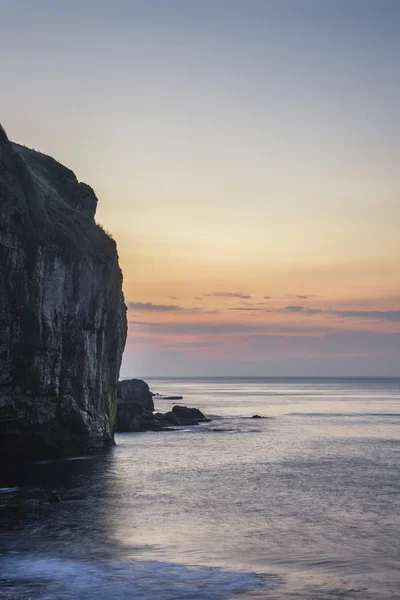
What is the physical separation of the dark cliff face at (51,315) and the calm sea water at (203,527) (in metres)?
3.41

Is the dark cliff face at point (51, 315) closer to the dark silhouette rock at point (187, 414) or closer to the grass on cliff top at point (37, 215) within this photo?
the grass on cliff top at point (37, 215)

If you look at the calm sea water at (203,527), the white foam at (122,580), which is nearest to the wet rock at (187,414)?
the calm sea water at (203,527)

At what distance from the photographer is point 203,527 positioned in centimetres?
3316

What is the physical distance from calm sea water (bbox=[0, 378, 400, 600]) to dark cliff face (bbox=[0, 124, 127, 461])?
3.41m

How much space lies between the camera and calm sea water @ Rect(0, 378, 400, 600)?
23656 mm

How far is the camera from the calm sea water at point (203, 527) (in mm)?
23656

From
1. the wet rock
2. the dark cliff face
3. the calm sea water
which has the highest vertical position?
the dark cliff face

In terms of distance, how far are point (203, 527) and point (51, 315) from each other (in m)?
24.0

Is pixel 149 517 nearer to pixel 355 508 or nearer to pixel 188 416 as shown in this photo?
pixel 355 508

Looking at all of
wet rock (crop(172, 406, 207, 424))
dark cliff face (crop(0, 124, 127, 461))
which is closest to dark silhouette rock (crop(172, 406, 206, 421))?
wet rock (crop(172, 406, 207, 424))

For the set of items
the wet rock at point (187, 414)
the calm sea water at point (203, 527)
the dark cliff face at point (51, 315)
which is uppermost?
the dark cliff face at point (51, 315)

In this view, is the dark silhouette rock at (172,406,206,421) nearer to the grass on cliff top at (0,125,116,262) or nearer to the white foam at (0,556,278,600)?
the grass on cliff top at (0,125,116,262)

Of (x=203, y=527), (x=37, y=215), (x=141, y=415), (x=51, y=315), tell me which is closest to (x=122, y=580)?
(x=203, y=527)

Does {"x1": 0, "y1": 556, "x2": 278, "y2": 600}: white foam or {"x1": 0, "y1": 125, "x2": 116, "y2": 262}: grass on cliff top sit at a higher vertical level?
{"x1": 0, "y1": 125, "x2": 116, "y2": 262}: grass on cliff top
